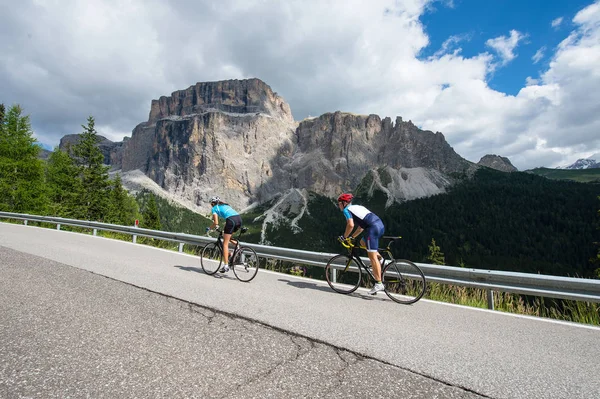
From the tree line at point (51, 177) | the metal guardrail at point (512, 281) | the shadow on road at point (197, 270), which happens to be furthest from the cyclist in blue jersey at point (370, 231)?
the tree line at point (51, 177)

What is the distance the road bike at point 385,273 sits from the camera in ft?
21.7

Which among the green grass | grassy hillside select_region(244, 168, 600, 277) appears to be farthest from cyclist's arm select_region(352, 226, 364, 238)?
grassy hillside select_region(244, 168, 600, 277)

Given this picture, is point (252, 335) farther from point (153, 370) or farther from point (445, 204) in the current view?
point (445, 204)

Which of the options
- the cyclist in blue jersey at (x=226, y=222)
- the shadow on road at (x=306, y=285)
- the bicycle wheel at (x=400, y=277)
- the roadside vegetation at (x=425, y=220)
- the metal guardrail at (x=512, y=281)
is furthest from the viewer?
the roadside vegetation at (x=425, y=220)

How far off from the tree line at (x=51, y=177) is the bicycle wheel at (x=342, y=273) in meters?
27.8

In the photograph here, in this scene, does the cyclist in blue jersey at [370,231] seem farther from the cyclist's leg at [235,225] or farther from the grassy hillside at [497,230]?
the grassy hillside at [497,230]

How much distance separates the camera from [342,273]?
25.1ft

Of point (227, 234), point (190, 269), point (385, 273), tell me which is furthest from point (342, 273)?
point (190, 269)

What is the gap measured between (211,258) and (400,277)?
5061 millimetres

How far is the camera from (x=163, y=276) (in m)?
7.48

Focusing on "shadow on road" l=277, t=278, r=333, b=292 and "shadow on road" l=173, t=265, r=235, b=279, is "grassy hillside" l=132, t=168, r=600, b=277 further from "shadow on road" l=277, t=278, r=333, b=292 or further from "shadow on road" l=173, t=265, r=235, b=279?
"shadow on road" l=173, t=265, r=235, b=279

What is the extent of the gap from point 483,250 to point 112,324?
151 meters

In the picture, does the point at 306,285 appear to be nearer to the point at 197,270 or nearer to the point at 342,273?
the point at 342,273

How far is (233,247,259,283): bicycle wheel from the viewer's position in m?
7.89
